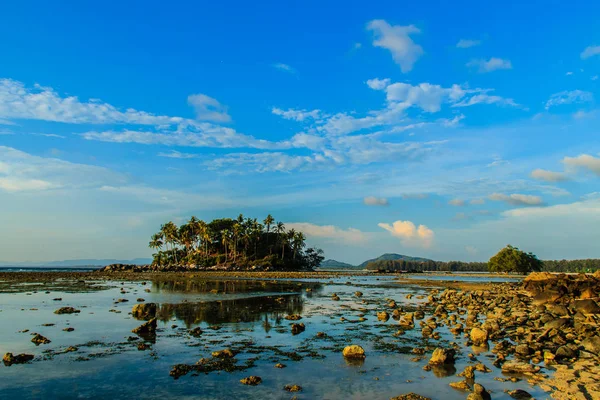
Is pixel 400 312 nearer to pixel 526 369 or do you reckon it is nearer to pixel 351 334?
pixel 351 334

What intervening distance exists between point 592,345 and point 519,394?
322 inches

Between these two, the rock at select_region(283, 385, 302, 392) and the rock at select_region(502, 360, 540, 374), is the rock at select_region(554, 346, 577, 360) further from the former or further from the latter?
the rock at select_region(283, 385, 302, 392)

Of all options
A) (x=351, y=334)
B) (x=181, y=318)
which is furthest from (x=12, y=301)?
(x=351, y=334)

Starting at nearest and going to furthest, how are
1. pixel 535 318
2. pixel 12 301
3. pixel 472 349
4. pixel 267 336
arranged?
pixel 472 349 → pixel 267 336 → pixel 535 318 → pixel 12 301

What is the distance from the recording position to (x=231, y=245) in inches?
6511

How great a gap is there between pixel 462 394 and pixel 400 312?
701 inches

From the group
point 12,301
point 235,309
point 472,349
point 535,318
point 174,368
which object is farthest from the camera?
point 12,301

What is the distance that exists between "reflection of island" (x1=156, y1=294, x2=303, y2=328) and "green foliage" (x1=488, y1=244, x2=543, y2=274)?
479 ft

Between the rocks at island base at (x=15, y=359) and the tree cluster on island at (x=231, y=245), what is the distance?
140m

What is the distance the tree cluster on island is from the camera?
160 m

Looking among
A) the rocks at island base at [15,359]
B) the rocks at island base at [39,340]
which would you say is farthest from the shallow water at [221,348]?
the rocks at island base at [15,359]

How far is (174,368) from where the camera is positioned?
13.9 m

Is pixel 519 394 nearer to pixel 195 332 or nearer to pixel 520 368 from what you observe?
pixel 520 368

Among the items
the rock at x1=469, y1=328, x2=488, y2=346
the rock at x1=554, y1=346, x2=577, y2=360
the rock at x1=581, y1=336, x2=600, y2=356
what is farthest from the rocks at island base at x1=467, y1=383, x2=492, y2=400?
the rock at x1=581, y1=336, x2=600, y2=356
